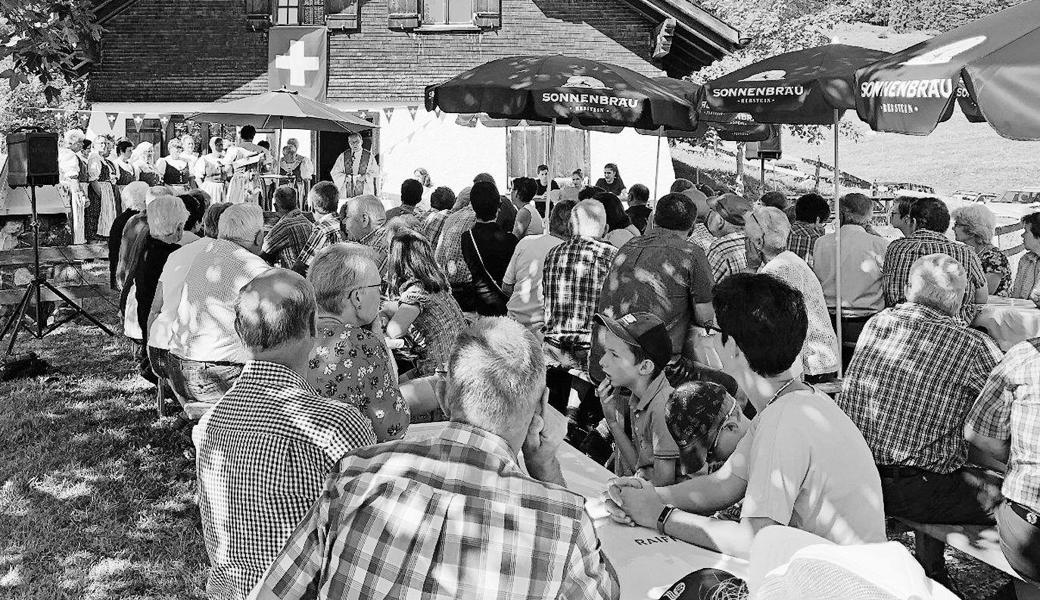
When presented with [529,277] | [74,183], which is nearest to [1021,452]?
[529,277]

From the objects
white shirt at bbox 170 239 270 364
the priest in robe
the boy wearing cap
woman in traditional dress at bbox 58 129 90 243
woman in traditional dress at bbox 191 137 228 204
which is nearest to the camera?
the boy wearing cap

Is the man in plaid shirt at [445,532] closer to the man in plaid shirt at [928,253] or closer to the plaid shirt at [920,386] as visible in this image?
the plaid shirt at [920,386]

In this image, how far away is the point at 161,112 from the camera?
2189 cm

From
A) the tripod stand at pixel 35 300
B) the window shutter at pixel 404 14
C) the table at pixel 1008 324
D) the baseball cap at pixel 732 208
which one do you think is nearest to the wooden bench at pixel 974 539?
the table at pixel 1008 324

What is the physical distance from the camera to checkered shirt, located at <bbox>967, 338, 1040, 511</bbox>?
11.1 ft

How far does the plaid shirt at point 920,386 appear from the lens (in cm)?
412

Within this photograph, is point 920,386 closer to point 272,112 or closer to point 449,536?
point 449,536

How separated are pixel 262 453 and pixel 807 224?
6.15 m

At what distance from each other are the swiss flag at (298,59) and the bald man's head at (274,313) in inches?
787

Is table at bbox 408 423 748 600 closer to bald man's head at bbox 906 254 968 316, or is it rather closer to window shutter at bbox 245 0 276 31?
bald man's head at bbox 906 254 968 316

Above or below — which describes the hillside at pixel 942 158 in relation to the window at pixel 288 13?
below

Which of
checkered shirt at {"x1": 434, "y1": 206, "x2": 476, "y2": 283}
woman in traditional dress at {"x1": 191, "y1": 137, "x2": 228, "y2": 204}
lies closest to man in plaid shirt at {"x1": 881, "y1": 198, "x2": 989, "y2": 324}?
checkered shirt at {"x1": 434, "y1": 206, "x2": 476, "y2": 283}

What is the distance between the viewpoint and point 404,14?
72.5 feet

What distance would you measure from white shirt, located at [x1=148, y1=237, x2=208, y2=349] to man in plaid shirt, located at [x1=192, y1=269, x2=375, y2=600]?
299 centimetres
